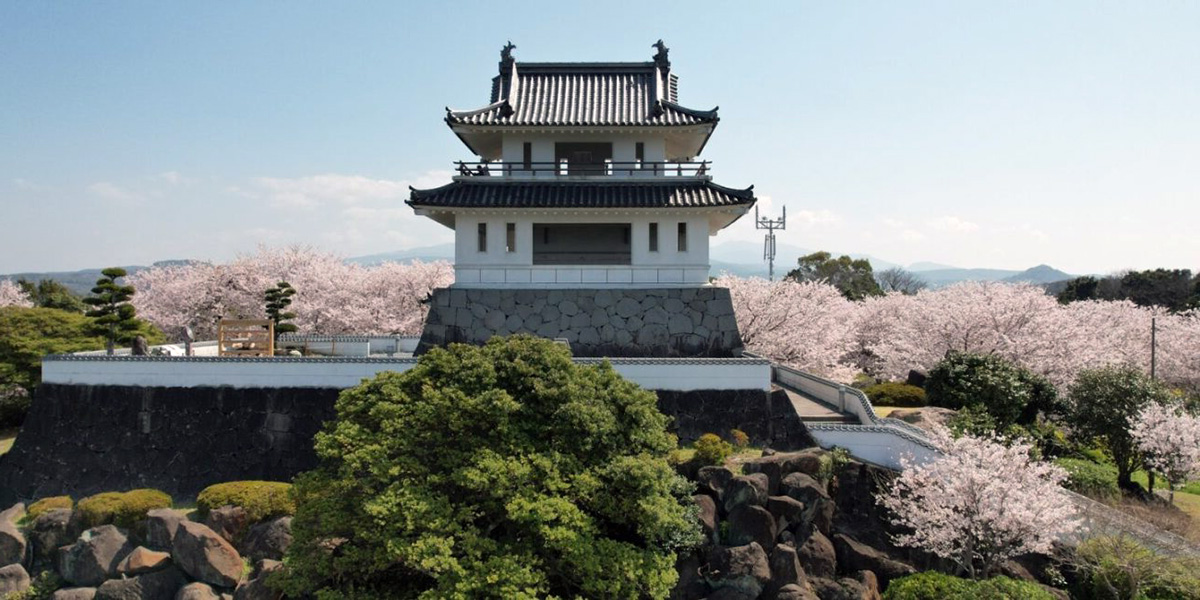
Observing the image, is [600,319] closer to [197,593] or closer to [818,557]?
[818,557]

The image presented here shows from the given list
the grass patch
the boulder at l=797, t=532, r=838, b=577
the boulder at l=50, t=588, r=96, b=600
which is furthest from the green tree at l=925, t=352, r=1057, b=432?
the grass patch

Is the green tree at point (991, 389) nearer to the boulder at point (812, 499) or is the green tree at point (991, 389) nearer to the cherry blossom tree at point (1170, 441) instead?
the cherry blossom tree at point (1170, 441)

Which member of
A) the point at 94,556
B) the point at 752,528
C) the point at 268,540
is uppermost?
the point at 752,528

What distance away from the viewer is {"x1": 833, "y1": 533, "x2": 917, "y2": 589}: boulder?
13.0m

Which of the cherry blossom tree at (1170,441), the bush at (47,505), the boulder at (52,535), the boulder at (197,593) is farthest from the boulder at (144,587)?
the cherry blossom tree at (1170,441)

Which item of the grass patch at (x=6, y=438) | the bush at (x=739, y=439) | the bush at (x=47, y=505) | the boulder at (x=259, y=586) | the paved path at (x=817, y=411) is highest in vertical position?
the paved path at (x=817, y=411)

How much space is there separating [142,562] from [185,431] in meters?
3.60

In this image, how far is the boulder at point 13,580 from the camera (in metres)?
14.6

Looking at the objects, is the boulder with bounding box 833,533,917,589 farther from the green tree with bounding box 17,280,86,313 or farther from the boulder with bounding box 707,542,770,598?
the green tree with bounding box 17,280,86,313

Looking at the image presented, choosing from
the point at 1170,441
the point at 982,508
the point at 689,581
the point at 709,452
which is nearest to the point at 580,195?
the point at 709,452

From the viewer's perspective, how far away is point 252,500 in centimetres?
1470

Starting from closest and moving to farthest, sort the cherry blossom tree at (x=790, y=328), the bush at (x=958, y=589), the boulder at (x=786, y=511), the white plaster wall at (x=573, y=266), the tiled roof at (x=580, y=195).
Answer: the bush at (x=958, y=589)
the boulder at (x=786, y=511)
the tiled roof at (x=580, y=195)
the white plaster wall at (x=573, y=266)
the cherry blossom tree at (x=790, y=328)

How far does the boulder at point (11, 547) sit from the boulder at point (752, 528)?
53.4 feet

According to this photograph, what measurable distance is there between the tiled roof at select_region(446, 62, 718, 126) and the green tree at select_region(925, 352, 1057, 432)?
10.5 meters
